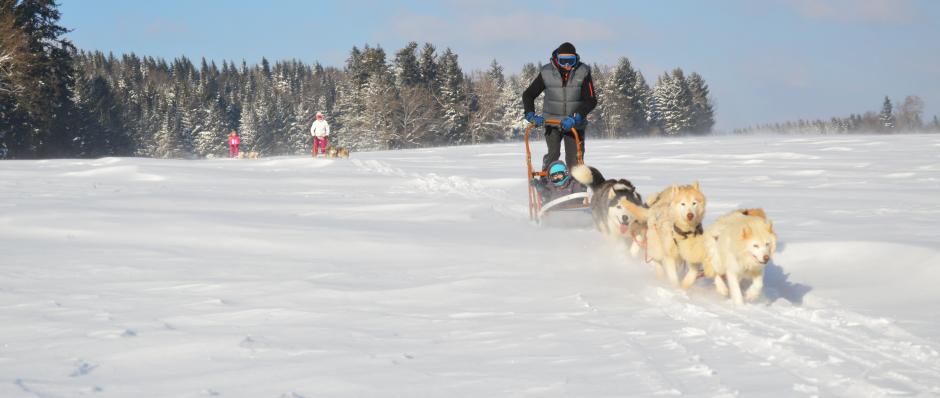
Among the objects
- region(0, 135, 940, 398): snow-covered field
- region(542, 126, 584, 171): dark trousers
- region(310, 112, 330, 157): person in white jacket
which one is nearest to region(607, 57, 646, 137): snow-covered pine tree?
region(310, 112, 330, 157): person in white jacket

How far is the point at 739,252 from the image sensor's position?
4629mm

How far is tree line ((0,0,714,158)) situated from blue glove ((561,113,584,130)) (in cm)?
2720

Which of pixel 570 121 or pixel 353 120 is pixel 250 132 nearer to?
pixel 353 120

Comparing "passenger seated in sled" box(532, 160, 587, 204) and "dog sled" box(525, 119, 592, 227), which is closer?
"dog sled" box(525, 119, 592, 227)

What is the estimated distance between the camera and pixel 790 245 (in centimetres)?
601

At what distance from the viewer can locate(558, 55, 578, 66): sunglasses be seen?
7918 millimetres

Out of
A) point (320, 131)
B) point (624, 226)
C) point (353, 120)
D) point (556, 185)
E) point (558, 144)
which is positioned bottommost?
point (624, 226)

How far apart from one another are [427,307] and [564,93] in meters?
4.47

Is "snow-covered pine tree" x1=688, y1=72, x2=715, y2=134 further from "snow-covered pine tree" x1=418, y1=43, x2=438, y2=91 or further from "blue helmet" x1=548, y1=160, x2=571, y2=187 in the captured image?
"blue helmet" x1=548, y1=160, x2=571, y2=187

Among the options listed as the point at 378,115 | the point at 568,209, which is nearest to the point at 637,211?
the point at 568,209

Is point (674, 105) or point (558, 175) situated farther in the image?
point (674, 105)

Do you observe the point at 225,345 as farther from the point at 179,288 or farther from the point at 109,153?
the point at 109,153

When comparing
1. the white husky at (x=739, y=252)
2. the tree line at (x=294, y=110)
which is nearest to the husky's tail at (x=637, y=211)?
the white husky at (x=739, y=252)

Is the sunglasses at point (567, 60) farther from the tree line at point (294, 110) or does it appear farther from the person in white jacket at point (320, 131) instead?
the tree line at point (294, 110)
